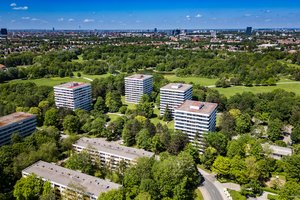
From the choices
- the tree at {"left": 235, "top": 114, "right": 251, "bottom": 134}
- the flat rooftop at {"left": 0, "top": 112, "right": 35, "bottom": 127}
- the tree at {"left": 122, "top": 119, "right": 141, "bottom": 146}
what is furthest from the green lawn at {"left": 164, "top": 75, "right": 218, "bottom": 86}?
the flat rooftop at {"left": 0, "top": 112, "right": 35, "bottom": 127}

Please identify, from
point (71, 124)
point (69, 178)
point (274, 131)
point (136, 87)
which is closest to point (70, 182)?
point (69, 178)

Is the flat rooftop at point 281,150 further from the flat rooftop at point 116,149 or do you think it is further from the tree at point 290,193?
the flat rooftop at point 116,149

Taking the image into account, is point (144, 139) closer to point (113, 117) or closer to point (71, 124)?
point (71, 124)

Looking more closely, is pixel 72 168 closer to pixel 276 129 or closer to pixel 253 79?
pixel 276 129

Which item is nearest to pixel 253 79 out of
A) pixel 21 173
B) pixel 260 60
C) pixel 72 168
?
pixel 260 60

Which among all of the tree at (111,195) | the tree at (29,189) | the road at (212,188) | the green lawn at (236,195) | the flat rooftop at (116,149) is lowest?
the road at (212,188)

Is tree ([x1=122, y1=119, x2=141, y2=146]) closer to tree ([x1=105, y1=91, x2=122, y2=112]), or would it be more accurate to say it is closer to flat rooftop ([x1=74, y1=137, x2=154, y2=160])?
flat rooftop ([x1=74, y1=137, x2=154, y2=160])

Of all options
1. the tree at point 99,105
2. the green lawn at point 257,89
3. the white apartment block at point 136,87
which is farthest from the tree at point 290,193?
the green lawn at point 257,89

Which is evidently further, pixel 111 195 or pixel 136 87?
pixel 136 87
